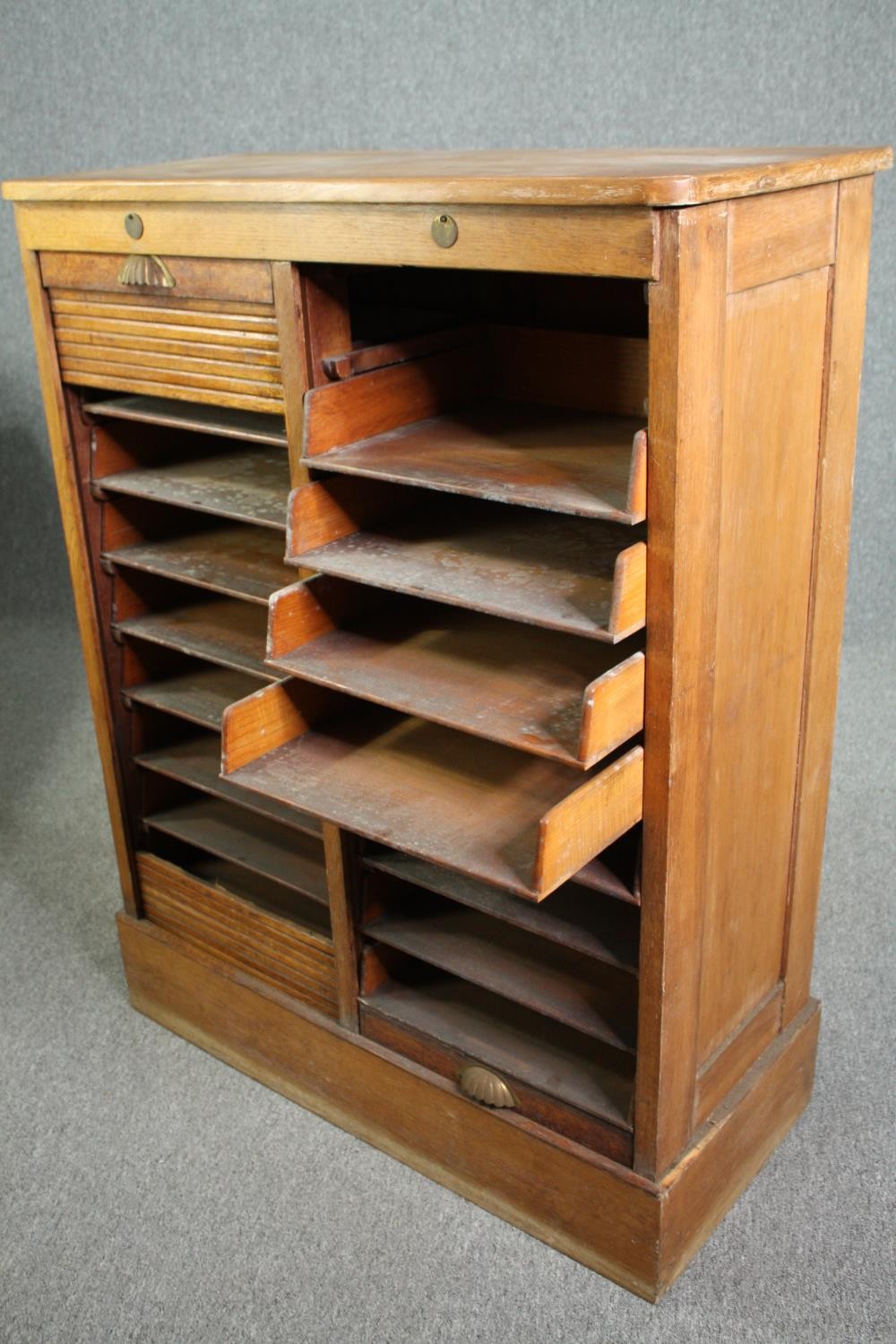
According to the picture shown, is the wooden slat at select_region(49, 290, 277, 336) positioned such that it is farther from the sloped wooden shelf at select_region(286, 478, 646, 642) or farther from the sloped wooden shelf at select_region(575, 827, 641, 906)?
the sloped wooden shelf at select_region(575, 827, 641, 906)

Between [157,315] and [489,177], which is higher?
[489,177]

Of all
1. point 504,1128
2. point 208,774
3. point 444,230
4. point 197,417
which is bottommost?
point 504,1128

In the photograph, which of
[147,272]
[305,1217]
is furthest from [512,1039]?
[147,272]

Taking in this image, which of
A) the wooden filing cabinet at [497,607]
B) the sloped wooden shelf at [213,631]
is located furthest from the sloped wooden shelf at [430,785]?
the sloped wooden shelf at [213,631]

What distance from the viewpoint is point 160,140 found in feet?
10.9

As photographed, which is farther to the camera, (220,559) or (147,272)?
(220,559)

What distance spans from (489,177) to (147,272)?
22.1 inches

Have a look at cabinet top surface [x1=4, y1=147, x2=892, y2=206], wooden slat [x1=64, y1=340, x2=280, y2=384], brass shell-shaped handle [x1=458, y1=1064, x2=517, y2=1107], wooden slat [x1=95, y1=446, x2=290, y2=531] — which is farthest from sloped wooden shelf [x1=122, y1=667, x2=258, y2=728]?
cabinet top surface [x1=4, y1=147, x2=892, y2=206]

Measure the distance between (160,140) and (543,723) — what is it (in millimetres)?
2421

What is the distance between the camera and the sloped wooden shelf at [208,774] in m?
1.97

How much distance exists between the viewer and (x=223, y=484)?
193 cm

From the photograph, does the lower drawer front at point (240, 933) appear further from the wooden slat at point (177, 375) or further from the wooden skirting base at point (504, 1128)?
the wooden slat at point (177, 375)

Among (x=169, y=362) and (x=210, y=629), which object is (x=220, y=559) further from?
(x=169, y=362)

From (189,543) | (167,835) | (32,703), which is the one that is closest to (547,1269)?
(167,835)
